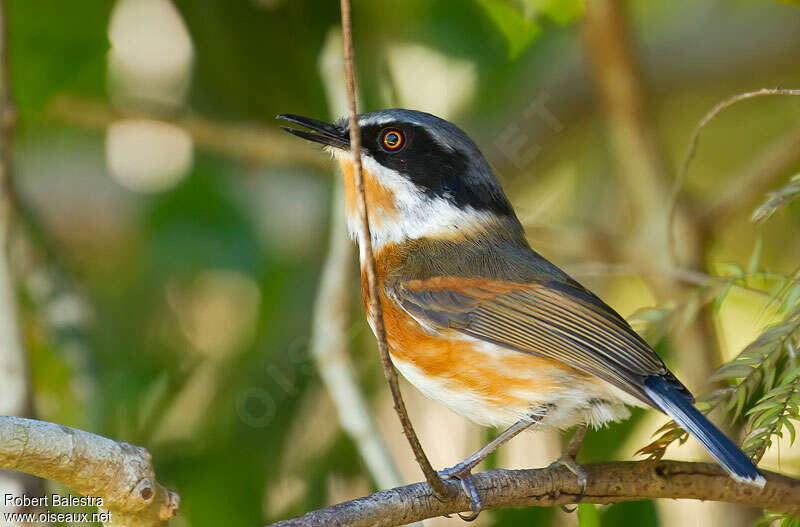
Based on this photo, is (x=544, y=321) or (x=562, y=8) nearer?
(x=544, y=321)

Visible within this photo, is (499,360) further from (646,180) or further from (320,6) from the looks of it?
(320,6)

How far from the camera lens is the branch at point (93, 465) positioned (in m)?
2.04

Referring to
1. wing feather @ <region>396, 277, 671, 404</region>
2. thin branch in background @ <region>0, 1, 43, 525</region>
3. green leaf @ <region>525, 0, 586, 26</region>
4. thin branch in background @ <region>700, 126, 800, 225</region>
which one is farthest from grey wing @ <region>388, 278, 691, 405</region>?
thin branch in background @ <region>700, 126, 800, 225</region>

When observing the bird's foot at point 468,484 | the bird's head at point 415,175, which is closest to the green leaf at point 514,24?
the bird's head at point 415,175

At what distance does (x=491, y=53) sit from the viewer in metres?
5.26

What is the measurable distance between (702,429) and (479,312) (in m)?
0.88

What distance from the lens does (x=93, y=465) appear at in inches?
84.0

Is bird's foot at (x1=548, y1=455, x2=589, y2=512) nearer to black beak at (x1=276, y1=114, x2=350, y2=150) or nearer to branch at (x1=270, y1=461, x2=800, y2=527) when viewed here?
branch at (x1=270, y1=461, x2=800, y2=527)

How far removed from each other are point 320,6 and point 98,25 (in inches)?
47.7

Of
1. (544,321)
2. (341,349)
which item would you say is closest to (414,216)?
(544,321)

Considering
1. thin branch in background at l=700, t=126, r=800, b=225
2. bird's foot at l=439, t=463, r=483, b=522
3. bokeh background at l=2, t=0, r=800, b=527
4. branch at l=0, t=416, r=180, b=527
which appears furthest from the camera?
thin branch in background at l=700, t=126, r=800, b=225

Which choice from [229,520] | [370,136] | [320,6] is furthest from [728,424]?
[320,6]

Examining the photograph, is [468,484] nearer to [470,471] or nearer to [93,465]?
[470,471]

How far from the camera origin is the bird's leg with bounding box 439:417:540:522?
8.84 ft
